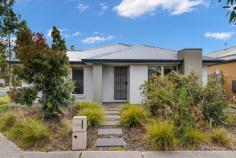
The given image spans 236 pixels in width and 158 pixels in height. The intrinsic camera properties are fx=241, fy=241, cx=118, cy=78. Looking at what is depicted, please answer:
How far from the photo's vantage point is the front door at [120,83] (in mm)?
15969

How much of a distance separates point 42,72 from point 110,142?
171 inches

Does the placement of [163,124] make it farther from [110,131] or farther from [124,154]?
[110,131]

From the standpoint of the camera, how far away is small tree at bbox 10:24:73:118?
934 centimetres

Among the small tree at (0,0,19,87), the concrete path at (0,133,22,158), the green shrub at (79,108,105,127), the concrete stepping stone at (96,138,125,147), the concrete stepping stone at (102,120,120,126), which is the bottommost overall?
the concrete path at (0,133,22,158)

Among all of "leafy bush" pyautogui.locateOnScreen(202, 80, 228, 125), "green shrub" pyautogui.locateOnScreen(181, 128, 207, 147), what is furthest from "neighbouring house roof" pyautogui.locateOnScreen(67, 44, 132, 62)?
"green shrub" pyautogui.locateOnScreen(181, 128, 207, 147)

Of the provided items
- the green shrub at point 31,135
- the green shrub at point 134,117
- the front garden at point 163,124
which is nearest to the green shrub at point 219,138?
the front garden at point 163,124

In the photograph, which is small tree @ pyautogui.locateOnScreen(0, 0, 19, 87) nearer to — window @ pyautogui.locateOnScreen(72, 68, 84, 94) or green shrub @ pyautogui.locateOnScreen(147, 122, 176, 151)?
window @ pyautogui.locateOnScreen(72, 68, 84, 94)

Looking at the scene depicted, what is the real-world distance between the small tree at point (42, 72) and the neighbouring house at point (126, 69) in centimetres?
452

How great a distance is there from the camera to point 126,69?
631 inches

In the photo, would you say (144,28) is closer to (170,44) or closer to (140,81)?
(170,44)

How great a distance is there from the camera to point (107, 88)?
15875mm

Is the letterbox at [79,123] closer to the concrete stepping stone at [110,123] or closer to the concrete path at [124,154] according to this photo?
the concrete path at [124,154]

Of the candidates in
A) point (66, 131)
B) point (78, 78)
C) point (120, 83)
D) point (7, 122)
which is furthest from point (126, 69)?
point (66, 131)

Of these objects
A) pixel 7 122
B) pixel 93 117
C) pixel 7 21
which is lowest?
pixel 7 122
